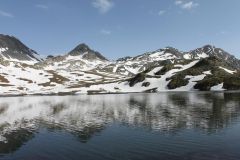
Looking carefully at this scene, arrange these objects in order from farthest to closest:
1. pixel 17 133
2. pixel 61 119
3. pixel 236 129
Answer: pixel 61 119 < pixel 17 133 < pixel 236 129

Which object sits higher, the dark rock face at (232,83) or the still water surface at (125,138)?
the dark rock face at (232,83)

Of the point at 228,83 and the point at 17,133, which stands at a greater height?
the point at 228,83

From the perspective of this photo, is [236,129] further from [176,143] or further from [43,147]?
[43,147]

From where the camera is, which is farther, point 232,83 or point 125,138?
point 232,83

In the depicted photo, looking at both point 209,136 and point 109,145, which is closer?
point 109,145

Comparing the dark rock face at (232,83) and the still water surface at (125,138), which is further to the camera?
the dark rock face at (232,83)

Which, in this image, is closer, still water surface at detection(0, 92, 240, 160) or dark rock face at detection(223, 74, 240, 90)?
still water surface at detection(0, 92, 240, 160)

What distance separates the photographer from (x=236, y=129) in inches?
2064

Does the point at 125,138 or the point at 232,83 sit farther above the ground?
the point at 232,83

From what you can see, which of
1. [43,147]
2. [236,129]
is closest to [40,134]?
[43,147]

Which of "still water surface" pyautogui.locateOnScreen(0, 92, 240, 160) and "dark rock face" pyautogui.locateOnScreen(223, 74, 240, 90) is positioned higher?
"dark rock face" pyautogui.locateOnScreen(223, 74, 240, 90)

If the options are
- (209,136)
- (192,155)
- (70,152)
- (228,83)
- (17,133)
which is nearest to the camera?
(192,155)

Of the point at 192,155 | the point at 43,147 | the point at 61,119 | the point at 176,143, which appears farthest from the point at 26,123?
the point at 192,155

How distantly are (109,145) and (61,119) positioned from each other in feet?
107
